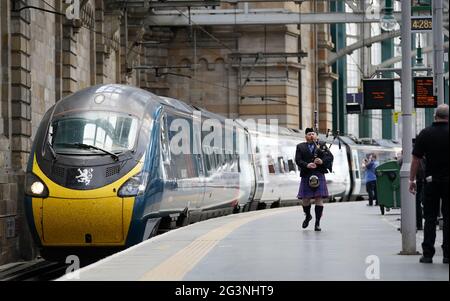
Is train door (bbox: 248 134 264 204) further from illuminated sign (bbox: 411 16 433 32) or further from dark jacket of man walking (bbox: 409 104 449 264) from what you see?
dark jacket of man walking (bbox: 409 104 449 264)

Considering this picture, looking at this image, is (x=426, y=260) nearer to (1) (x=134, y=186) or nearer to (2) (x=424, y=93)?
(1) (x=134, y=186)

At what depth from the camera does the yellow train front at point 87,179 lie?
19344 mm

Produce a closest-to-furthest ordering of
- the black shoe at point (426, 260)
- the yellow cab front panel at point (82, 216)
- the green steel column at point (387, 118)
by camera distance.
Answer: the black shoe at point (426, 260) < the yellow cab front panel at point (82, 216) < the green steel column at point (387, 118)

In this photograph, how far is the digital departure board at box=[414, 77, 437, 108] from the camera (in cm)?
2431

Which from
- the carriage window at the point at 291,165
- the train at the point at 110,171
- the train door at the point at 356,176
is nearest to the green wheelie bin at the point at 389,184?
the train at the point at 110,171

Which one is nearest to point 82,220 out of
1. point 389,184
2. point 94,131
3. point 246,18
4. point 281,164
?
point 94,131

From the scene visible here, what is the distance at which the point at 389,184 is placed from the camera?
Result: 25547mm

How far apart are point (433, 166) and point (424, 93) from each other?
11241 millimetres

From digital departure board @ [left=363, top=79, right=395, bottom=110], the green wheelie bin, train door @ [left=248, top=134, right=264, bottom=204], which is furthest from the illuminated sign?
train door @ [left=248, top=134, right=264, bottom=204]

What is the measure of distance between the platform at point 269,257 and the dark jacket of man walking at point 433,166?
0.29 meters

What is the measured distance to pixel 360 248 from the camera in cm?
1596

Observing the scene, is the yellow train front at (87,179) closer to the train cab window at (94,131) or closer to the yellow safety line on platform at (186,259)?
the train cab window at (94,131)
